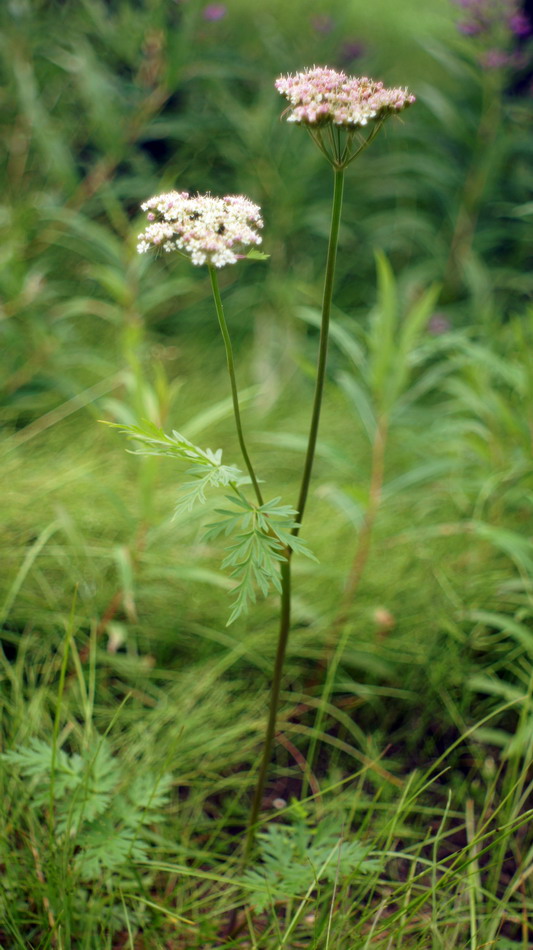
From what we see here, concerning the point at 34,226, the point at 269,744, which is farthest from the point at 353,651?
the point at 34,226

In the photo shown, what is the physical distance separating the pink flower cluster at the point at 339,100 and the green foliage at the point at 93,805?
2.69ft

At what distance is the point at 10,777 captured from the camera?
127 centimetres

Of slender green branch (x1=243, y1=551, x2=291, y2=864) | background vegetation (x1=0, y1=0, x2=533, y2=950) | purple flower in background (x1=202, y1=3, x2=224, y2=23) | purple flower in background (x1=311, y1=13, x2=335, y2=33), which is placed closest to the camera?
slender green branch (x1=243, y1=551, x2=291, y2=864)

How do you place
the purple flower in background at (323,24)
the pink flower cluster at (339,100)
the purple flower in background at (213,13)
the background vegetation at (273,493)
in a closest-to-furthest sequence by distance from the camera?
the pink flower cluster at (339,100), the background vegetation at (273,493), the purple flower in background at (213,13), the purple flower in background at (323,24)

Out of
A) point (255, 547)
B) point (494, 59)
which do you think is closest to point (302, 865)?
point (255, 547)

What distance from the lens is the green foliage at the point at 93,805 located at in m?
1.09

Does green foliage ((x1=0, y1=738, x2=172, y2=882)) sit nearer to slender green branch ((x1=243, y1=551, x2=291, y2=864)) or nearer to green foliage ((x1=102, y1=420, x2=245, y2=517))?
slender green branch ((x1=243, y1=551, x2=291, y2=864))

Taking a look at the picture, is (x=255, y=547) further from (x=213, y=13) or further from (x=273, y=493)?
(x=213, y=13)

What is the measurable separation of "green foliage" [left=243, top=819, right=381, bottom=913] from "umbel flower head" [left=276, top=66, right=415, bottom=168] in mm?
874

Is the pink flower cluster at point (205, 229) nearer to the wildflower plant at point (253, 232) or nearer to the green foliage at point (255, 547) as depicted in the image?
the wildflower plant at point (253, 232)

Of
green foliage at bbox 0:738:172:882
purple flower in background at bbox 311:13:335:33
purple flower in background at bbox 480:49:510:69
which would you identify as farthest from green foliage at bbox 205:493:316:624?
purple flower in background at bbox 311:13:335:33

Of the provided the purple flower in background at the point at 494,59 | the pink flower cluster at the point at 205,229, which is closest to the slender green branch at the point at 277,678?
the pink flower cluster at the point at 205,229

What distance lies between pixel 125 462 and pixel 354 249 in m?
1.54

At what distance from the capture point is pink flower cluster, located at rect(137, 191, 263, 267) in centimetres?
83
